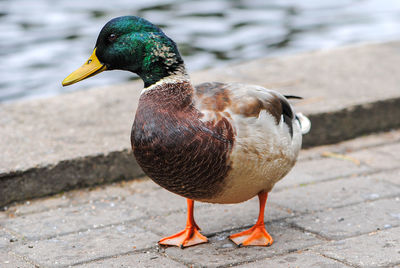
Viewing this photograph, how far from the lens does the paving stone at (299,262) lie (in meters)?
3.12

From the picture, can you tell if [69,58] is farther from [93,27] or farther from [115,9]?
[115,9]

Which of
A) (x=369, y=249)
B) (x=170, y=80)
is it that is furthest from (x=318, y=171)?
(x=170, y=80)

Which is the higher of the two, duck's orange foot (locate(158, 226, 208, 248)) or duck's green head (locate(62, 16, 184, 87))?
duck's green head (locate(62, 16, 184, 87))

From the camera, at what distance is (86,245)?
351 centimetres

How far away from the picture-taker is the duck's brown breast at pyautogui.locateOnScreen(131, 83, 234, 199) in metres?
3.12

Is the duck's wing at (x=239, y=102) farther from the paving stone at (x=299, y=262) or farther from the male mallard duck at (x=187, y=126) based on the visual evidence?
the paving stone at (x=299, y=262)

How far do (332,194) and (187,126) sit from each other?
137 centimetres

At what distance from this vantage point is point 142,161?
3211 mm

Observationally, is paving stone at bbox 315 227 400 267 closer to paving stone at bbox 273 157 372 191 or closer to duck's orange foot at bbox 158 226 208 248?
duck's orange foot at bbox 158 226 208 248

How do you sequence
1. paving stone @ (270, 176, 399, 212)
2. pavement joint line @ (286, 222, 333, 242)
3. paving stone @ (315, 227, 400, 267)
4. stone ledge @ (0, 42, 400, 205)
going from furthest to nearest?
stone ledge @ (0, 42, 400, 205) → paving stone @ (270, 176, 399, 212) → pavement joint line @ (286, 222, 333, 242) → paving stone @ (315, 227, 400, 267)

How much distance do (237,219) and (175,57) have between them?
1.09m

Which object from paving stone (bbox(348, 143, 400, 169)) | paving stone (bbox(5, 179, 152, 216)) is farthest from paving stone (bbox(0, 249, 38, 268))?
paving stone (bbox(348, 143, 400, 169))

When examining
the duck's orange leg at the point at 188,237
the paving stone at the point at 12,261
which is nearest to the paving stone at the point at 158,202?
the duck's orange leg at the point at 188,237

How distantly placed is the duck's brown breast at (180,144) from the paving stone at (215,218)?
55 centimetres
